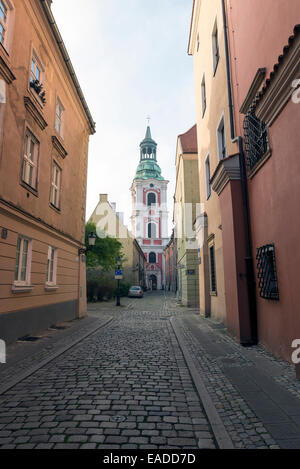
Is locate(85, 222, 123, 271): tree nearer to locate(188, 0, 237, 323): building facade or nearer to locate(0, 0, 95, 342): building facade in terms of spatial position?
locate(0, 0, 95, 342): building facade

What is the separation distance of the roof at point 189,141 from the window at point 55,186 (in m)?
11.3

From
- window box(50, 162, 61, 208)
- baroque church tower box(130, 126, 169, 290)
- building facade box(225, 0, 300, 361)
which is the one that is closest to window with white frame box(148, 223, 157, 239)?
baroque church tower box(130, 126, 169, 290)

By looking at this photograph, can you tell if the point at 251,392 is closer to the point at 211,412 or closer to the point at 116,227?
the point at 211,412

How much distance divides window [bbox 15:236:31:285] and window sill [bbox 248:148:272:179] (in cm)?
683

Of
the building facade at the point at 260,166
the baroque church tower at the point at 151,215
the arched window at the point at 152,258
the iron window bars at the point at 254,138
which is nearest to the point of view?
the building facade at the point at 260,166

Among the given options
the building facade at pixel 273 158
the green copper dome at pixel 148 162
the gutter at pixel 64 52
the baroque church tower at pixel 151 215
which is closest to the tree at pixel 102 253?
the gutter at pixel 64 52

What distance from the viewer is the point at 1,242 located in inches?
311

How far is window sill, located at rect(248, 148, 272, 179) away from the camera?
6.64 metres

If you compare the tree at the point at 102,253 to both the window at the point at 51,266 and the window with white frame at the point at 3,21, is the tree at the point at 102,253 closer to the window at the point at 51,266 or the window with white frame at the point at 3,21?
the window at the point at 51,266

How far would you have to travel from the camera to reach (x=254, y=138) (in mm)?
7758

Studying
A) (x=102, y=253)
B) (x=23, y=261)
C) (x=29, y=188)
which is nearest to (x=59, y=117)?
(x=29, y=188)

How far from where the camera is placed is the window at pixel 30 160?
9750mm

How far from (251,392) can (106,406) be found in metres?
2.11
